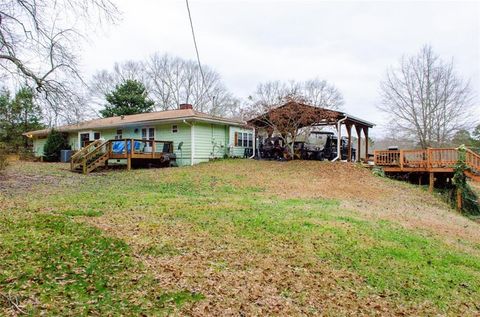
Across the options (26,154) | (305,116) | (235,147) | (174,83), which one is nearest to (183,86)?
(174,83)

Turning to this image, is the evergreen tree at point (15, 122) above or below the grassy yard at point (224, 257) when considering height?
above

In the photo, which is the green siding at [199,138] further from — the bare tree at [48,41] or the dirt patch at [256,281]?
the dirt patch at [256,281]

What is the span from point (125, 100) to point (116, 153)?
1772 centimetres

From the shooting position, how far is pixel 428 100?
27078 millimetres

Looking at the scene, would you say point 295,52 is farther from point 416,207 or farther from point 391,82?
point 416,207

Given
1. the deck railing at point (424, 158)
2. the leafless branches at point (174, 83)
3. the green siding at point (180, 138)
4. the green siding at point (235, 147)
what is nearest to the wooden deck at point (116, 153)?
the green siding at point (180, 138)

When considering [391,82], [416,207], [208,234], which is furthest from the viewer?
[391,82]

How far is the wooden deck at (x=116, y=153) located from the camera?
16359 millimetres

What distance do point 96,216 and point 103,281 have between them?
314cm

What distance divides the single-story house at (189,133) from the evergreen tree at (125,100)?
8719 mm

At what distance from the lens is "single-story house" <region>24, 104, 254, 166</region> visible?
19.0 meters

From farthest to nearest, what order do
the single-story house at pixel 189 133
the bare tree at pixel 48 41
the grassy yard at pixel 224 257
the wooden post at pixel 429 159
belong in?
the single-story house at pixel 189 133
the wooden post at pixel 429 159
the bare tree at pixel 48 41
the grassy yard at pixel 224 257

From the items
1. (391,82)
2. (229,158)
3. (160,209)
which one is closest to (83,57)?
(160,209)

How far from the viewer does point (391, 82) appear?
1144 inches
